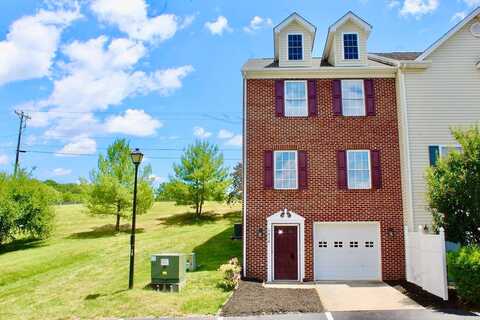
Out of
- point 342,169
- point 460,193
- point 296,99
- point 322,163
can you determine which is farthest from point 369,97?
point 460,193

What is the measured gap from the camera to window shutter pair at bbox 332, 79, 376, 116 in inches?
631

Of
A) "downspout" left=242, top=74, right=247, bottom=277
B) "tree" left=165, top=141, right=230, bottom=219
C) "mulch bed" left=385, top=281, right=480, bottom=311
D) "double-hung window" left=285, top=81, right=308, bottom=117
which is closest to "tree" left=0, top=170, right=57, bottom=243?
"tree" left=165, top=141, right=230, bottom=219

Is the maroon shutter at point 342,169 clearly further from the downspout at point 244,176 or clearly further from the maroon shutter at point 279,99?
the downspout at point 244,176

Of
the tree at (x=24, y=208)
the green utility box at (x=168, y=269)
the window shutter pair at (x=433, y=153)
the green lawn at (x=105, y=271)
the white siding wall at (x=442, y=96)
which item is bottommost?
the green lawn at (x=105, y=271)

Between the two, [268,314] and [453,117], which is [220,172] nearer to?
[453,117]

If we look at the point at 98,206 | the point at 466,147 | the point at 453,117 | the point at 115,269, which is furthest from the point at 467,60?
the point at 98,206

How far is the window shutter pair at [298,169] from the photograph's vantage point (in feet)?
51.2

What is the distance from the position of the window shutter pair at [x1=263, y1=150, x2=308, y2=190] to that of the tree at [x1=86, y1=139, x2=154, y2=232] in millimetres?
18012

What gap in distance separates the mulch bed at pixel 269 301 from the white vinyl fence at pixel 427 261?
3774 mm

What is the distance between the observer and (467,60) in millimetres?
15703

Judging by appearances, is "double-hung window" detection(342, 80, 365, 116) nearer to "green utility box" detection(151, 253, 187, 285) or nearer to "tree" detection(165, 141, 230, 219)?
"green utility box" detection(151, 253, 187, 285)

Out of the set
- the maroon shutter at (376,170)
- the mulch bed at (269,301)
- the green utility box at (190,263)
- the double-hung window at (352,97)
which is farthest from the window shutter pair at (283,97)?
the green utility box at (190,263)

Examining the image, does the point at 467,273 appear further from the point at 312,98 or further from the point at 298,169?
the point at 312,98

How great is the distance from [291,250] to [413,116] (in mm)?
7434
